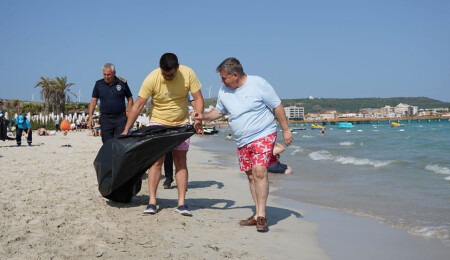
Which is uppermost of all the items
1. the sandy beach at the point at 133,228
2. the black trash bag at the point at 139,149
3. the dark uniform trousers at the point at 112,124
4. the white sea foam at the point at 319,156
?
the dark uniform trousers at the point at 112,124

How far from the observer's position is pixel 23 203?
4.55 m

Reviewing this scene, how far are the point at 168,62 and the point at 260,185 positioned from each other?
4.87 feet

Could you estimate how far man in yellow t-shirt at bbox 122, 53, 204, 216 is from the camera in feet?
14.3

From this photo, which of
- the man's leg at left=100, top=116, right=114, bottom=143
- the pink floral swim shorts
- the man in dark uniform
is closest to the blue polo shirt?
the man in dark uniform

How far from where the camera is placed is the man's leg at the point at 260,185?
4086 millimetres

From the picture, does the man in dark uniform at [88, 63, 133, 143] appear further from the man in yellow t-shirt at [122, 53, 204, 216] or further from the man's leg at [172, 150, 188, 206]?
the man's leg at [172, 150, 188, 206]

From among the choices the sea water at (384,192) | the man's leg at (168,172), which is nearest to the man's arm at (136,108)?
the man's leg at (168,172)

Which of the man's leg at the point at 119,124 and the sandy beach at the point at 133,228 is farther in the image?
the man's leg at the point at 119,124

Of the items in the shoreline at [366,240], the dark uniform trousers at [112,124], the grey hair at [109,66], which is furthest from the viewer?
the dark uniform trousers at [112,124]

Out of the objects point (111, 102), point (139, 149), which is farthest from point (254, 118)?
point (111, 102)

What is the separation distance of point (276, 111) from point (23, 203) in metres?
2.84

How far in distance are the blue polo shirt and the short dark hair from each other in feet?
4.69

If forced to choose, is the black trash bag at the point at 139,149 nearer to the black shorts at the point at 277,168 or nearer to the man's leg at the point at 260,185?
the man's leg at the point at 260,185

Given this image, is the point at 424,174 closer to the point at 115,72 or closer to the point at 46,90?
the point at 115,72
